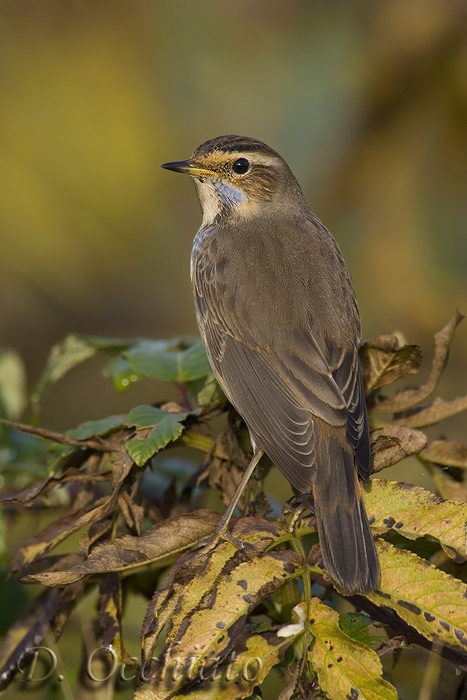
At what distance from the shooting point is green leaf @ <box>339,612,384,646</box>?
2.49 meters

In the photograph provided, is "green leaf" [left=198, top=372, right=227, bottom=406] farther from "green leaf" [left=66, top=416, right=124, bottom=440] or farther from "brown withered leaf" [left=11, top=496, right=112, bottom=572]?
"brown withered leaf" [left=11, top=496, right=112, bottom=572]

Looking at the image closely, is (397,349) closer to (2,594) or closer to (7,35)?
(2,594)

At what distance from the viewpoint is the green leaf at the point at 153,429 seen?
109 inches

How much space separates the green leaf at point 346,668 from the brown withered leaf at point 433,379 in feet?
3.09

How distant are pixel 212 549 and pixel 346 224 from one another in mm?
4720

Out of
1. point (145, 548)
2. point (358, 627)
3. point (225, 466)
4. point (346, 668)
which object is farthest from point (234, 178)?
point (346, 668)

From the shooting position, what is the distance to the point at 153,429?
2867 millimetres

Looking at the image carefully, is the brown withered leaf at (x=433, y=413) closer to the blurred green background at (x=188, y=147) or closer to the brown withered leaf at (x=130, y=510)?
the brown withered leaf at (x=130, y=510)

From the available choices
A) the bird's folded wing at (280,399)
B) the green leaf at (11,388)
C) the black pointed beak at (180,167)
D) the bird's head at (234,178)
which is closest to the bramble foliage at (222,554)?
the bird's folded wing at (280,399)

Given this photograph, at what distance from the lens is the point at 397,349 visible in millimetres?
3008

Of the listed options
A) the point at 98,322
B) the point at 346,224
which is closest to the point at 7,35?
the point at 98,322

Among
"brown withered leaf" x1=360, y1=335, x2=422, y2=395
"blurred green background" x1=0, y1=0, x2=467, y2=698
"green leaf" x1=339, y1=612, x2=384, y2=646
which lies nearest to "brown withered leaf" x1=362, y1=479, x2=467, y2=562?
"green leaf" x1=339, y1=612, x2=384, y2=646

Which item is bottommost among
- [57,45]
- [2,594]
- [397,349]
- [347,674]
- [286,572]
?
[2,594]

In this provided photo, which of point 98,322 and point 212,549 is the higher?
point 212,549
